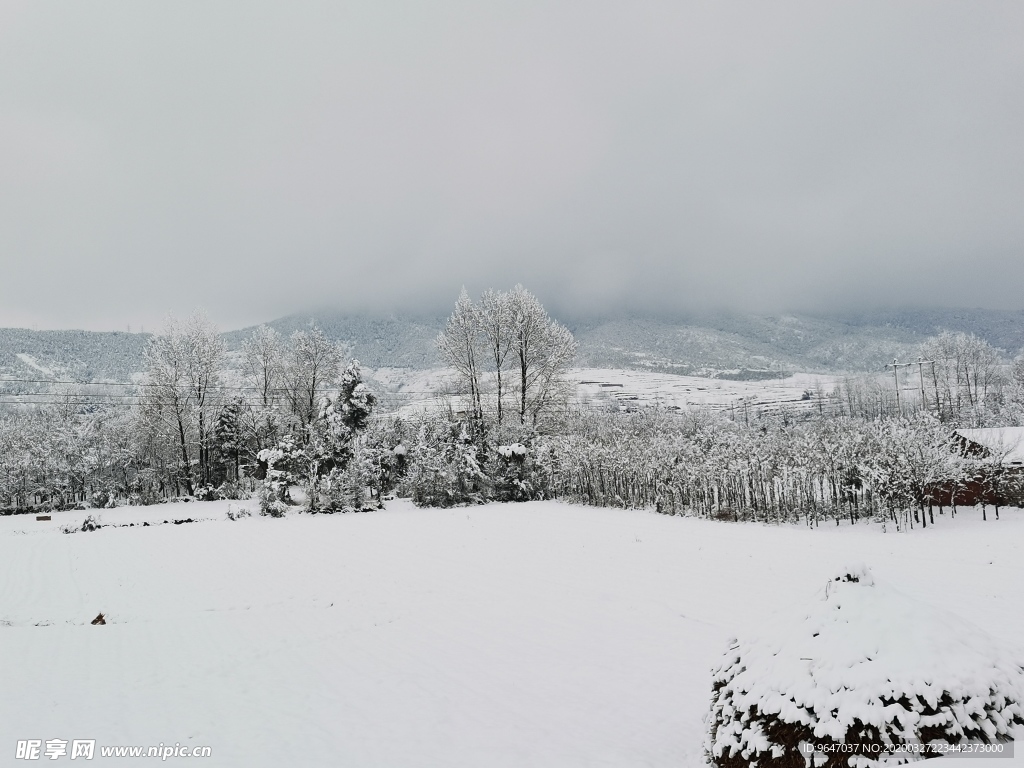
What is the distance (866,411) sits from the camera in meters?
87.2

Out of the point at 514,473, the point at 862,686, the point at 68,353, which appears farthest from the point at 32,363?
the point at 862,686

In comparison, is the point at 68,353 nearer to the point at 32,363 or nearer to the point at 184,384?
the point at 32,363

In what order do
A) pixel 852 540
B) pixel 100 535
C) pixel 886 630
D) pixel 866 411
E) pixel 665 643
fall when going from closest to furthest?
pixel 886 630 → pixel 665 643 → pixel 852 540 → pixel 100 535 → pixel 866 411

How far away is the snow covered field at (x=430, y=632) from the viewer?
5.74m

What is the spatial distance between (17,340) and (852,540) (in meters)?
202

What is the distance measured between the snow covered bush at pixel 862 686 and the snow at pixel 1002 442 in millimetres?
21674

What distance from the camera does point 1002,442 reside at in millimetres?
21469

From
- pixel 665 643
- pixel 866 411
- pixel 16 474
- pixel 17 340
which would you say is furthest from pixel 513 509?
pixel 17 340

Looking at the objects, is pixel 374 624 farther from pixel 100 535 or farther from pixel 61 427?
pixel 61 427

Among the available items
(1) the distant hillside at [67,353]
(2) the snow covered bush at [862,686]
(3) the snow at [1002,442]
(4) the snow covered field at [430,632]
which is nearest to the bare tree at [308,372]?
(4) the snow covered field at [430,632]

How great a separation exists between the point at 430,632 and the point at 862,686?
6.97 m

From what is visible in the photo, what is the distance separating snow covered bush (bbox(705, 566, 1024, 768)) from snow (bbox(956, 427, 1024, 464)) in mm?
21674

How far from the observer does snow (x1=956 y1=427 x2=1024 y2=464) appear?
68.7 feet

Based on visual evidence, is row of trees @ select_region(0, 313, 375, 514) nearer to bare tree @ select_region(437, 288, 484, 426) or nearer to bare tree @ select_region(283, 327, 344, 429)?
bare tree @ select_region(283, 327, 344, 429)
